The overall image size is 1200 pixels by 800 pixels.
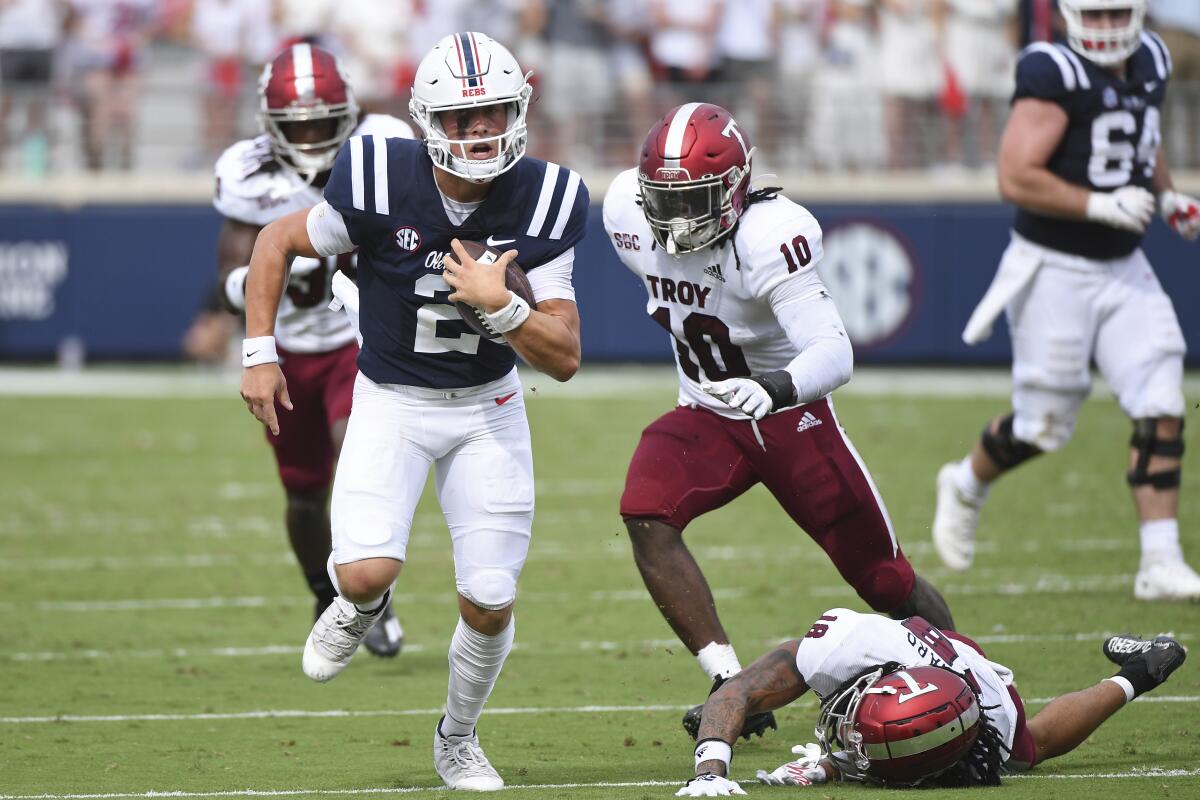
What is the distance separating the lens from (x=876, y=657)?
4445 millimetres

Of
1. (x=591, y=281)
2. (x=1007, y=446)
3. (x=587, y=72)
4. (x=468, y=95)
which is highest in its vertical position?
(x=468, y=95)

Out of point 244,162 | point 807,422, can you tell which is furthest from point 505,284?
point 244,162

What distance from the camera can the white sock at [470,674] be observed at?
15.5 feet

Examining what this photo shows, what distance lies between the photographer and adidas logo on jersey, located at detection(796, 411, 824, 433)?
5246mm

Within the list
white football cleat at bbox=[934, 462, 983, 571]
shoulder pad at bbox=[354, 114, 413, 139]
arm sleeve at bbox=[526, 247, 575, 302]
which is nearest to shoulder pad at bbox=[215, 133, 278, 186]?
shoulder pad at bbox=[354, 114, 413, 139]

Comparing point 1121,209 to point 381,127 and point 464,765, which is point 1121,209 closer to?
point 381,127

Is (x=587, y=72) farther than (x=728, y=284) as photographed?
Yes

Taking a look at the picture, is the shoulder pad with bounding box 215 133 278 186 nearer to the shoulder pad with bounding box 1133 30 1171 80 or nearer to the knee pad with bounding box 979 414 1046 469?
the knee pad with bounding box 979 414 1046 469

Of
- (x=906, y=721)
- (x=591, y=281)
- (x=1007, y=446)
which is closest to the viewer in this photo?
(x=906, y=721)

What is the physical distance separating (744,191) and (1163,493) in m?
2.67

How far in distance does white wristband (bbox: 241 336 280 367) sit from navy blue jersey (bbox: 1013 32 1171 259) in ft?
11.6

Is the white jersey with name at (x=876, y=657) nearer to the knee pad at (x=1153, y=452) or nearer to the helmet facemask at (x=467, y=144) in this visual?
the helmet facemask at (x=467, y=144)

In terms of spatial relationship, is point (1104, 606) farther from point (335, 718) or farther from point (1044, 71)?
point (335, 718)

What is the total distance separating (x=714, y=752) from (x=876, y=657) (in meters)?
0.46
